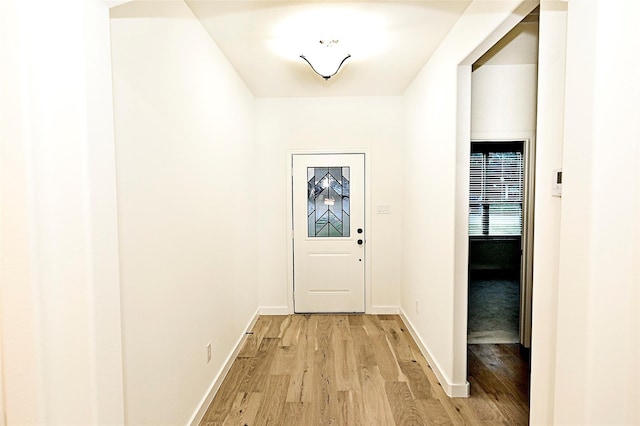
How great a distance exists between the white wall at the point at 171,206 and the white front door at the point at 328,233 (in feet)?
4.33

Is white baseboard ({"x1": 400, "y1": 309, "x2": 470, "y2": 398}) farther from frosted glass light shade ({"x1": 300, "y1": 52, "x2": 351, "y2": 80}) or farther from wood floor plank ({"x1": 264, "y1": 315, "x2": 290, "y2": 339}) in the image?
frosted glass light shade ({"x1": 300, "y1": 52, "x2": 351, "y2": 80})

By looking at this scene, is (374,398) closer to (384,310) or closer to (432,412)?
(432,412)

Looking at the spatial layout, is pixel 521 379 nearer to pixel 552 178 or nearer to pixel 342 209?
pixel 552 178

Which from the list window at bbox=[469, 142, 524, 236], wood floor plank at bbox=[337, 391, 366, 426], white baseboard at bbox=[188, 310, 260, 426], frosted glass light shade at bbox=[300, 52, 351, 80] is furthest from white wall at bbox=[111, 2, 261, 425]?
window at bbox=[469, 142, 524, 236]

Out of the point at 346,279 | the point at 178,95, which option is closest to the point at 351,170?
the point at 346,279

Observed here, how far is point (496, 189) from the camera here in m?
5.99

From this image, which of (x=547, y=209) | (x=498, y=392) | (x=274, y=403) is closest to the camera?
(x=547, y=209)

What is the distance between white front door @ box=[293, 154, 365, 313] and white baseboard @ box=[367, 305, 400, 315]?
16 centimetres

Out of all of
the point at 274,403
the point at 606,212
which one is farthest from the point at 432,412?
the point at 606,212

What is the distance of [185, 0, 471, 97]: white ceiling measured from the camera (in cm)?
218

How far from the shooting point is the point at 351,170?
416 cm

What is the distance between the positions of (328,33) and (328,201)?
2.10m

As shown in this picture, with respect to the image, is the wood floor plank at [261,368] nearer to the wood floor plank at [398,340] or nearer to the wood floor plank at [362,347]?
the wood floor plank at [362,347]

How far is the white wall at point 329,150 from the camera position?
4117 millimetres
